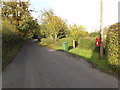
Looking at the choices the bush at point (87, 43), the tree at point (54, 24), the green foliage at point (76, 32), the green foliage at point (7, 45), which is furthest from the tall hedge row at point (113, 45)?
the tree at point (54, 24)

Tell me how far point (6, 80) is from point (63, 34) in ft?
80.7

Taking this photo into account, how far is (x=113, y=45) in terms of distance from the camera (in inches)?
247

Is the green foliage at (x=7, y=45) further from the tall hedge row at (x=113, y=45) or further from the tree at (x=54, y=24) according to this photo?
the tree at (x=54, y=24)

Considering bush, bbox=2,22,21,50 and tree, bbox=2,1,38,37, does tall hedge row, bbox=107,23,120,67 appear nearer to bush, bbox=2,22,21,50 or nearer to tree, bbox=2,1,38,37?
bush, bbox=2,22,21,50

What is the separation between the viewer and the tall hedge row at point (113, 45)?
5.98m

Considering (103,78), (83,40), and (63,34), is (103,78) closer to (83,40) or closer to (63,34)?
(83,40)

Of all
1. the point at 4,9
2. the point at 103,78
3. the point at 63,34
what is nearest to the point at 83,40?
the point at 103,78

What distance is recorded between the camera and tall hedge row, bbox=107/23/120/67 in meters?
5.98

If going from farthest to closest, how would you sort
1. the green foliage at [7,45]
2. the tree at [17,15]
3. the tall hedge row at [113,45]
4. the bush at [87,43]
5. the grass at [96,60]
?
the tree at [17,15] → the bush at [87,43] → the green foliage at [7,45] → the grass at [96,60] → the tall hedge row at [113,45]

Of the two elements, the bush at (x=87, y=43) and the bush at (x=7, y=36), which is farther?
the bush at (x=87, y=43)

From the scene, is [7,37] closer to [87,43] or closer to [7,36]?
[7,36]

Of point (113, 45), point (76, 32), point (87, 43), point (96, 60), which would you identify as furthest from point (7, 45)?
point (113, 45)

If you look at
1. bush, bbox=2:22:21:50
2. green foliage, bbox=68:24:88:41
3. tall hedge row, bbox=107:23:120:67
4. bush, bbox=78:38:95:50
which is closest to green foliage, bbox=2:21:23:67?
bush, bbox=2:22:21:50

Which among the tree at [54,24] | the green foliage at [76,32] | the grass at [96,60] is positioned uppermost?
the tree at [54,24]
